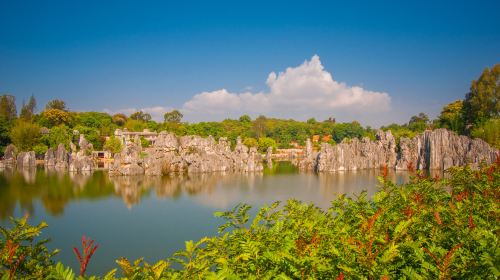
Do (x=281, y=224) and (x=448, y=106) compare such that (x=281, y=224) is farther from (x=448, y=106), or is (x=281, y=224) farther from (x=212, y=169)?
(x=448, y=106)

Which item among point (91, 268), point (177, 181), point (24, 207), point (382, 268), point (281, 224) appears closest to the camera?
point (382, 268)

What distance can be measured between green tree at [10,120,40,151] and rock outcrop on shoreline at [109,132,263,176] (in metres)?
19.9

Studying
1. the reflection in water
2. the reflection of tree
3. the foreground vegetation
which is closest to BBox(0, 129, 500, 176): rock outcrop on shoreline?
the reflection in water

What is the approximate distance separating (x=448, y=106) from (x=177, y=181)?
174 feet

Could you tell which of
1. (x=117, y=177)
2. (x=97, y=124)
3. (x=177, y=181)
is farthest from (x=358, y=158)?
(x=97, y=124)

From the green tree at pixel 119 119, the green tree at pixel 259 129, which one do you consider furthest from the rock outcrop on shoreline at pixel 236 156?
the green tree at pixel 119 119

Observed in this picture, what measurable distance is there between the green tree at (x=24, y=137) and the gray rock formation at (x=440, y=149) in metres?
53.3

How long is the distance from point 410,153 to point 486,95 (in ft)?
40.6

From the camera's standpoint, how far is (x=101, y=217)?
63.5ft

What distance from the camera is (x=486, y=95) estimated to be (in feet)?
149

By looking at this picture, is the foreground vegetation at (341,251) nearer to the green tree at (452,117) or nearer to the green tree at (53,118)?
the green tree at (452,117)

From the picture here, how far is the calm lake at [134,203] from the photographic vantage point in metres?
14.8

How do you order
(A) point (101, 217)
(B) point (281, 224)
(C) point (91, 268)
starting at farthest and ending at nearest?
(A) point (101, 217), (C) point (91, 268), (B) point (281, 224)

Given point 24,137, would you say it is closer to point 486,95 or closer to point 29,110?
point 29,110
